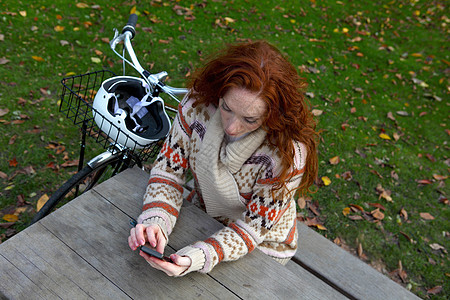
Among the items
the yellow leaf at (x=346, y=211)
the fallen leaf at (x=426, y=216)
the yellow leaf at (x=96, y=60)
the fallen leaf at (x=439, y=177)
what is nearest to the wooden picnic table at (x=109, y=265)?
the yellow leaf at (x=346, y=211)

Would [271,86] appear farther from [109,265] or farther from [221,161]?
[109,265]

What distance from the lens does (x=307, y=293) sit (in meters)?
1.60

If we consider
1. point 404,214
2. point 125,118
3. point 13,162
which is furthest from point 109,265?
point 404,214

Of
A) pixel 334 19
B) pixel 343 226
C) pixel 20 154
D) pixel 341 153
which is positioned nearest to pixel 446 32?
pixel 334 19

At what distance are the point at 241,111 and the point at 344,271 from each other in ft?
5.41

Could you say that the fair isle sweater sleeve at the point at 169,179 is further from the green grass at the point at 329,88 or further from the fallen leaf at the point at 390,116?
the fallen leaf at the point at 390,116

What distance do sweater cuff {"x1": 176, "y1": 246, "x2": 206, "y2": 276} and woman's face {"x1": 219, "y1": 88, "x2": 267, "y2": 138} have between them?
22.0 inches

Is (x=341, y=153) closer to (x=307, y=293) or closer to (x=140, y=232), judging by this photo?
(x=307, y=293)

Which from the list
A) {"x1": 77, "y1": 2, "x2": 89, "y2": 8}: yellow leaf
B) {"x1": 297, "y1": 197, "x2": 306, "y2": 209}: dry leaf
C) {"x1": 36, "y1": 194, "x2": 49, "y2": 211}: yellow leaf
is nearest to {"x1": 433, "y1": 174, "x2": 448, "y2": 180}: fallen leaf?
{"x1": 297, "y1": 197, "x2": 306, "y2": 209}: dry leaf

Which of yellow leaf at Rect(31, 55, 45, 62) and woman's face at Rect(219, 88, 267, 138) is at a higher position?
woman's face at Rect(219, 88, 267, 138)

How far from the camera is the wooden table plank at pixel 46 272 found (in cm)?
132

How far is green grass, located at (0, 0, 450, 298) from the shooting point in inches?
138

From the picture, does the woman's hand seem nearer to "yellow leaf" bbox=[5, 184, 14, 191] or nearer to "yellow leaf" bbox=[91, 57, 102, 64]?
"yellow leaf" bbox=[5, 184, 14, 191]

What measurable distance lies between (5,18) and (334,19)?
5.69 meters
